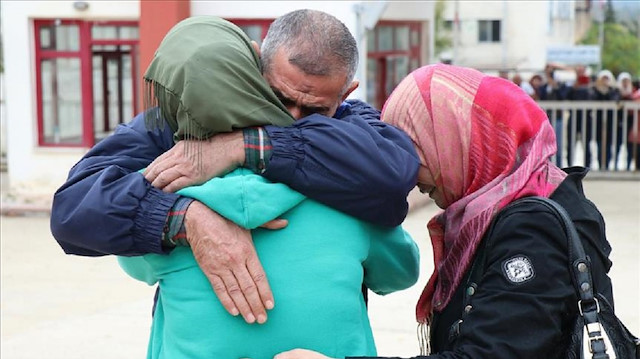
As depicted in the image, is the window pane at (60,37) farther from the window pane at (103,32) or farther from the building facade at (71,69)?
the window pane at (103,32)

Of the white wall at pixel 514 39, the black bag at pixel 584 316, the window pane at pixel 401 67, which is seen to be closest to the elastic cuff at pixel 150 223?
the black bag at pixel 584 316

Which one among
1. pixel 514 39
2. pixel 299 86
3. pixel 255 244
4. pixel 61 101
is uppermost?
pixel 299 86

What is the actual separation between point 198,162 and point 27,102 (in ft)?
38.9

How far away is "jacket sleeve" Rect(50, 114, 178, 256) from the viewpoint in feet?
6.17

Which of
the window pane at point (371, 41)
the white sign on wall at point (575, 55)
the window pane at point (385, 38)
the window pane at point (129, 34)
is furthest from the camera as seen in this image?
the white sign on wall at point (575, 55)

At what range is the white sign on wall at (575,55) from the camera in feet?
126

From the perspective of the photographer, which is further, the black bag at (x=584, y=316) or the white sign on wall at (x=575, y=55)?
the white sign on wall at (x=575, y=55)

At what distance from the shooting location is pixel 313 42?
6.33ft

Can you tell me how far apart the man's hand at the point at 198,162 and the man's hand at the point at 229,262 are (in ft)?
0.19

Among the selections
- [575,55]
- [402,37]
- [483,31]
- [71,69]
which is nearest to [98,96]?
[71,69]

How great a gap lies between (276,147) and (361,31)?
10576 millimetres

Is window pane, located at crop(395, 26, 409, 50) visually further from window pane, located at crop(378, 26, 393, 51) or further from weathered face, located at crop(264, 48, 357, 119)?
weathered face, located at crop(264, 48, 357, 119)

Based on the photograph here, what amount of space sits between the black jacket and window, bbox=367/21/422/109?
12530 millimetres

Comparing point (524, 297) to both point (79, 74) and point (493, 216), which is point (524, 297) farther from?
point (79, 74)
